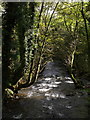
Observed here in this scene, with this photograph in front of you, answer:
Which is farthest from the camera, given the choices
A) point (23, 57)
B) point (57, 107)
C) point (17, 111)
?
point (23, 57)

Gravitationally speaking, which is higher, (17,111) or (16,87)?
(16,87)

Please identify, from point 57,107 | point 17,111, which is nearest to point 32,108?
point 17,111

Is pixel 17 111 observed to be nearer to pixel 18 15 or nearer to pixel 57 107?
pixel 57 107

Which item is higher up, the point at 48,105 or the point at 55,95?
the point at 48,105

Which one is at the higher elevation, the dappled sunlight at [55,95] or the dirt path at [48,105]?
the dirt path at [48,105]

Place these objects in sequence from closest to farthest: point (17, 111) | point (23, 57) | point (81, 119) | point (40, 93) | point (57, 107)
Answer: point (81, 119), point (17, 111), point (57, 107), point (23, 57), point (40, 93)

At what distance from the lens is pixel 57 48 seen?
736 inches

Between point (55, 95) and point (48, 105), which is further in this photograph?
point (55, 95)

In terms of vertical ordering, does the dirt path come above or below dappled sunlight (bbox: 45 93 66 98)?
above

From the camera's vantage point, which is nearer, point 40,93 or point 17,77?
point 17,77

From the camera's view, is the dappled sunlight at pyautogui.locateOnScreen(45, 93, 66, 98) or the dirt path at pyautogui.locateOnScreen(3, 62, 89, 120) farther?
the dappled sunlight at pyautogui.locateOnScreen(45, 93, 66, 98)

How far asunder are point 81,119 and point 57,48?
11.7 metres

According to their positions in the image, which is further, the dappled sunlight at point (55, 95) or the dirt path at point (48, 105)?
the dappled sunlight at point (55, 95)

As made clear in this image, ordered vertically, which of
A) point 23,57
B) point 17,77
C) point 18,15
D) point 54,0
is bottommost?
point 17,77
